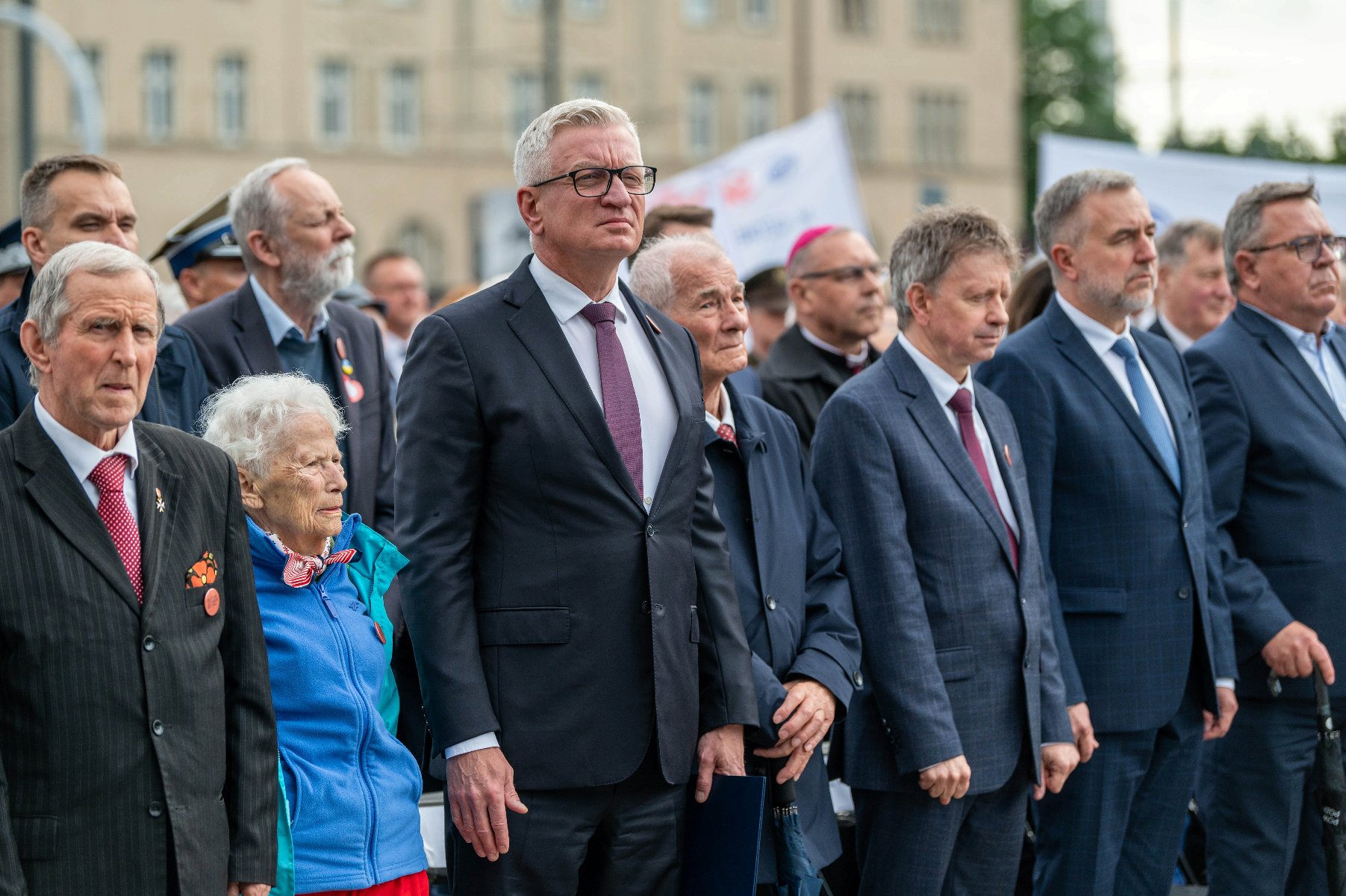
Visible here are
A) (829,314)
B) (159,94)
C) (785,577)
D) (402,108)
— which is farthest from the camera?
(402,108)

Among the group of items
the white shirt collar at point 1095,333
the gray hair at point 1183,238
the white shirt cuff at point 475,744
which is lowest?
the white shirt cuff at point 475,744

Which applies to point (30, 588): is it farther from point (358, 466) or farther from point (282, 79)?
point (282, 79)

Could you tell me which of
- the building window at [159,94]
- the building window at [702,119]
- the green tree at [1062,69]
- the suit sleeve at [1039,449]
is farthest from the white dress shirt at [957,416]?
the green tree at [1062,69]

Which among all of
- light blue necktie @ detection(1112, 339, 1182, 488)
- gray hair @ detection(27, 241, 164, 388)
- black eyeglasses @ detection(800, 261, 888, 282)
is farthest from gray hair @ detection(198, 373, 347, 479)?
black eyeglasses @ detection(800, 261, 888, 282)

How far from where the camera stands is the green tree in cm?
5688

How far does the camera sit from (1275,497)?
5.65 metres

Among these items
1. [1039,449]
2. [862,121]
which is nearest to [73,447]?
[1039,449]

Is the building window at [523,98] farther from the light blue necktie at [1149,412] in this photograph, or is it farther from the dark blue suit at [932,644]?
the dark blue suit at [932,644]

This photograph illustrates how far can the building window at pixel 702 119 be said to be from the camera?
4844cm

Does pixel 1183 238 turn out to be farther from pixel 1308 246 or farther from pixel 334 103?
pixel 334 103

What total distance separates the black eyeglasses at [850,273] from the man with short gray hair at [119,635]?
10.4ft

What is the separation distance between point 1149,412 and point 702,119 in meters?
44.5

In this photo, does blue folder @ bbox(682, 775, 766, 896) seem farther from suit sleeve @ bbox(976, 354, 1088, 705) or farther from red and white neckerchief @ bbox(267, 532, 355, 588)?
suit sleeve @ bbox(976, 354, 1088, 705)

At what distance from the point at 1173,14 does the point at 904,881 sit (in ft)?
101
